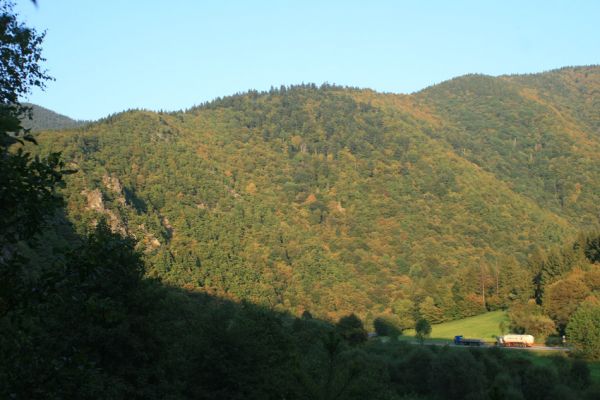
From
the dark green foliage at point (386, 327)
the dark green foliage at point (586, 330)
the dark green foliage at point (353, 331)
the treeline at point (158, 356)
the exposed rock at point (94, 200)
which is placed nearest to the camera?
the treeline at point (158, 356)

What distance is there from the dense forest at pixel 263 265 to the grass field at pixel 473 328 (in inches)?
120

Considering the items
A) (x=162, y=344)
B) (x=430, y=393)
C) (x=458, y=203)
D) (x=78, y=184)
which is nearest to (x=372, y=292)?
(x=458, y=203)

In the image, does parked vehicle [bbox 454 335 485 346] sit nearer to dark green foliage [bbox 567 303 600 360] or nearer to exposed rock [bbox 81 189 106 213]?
dark green foliage [bbox 567 303 600 360]

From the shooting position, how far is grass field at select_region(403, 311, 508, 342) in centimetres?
8075

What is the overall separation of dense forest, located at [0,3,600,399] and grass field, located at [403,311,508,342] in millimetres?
3053

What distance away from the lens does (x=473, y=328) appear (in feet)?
282

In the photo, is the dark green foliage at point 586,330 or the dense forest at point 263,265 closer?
the dense forest at point 263,265

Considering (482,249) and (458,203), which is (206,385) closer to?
(482,249)

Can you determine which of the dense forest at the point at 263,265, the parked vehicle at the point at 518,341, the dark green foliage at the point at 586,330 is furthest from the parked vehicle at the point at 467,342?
the dark green foliage at the point at 586,330

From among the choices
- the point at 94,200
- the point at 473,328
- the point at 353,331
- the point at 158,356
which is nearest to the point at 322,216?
the point at 94,200

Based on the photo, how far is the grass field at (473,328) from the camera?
80.8m

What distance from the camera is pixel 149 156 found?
6393 inches

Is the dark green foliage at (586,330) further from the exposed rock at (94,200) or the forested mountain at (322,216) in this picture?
the exposed rock at (94,200)

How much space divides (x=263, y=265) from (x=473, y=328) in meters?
62.0
